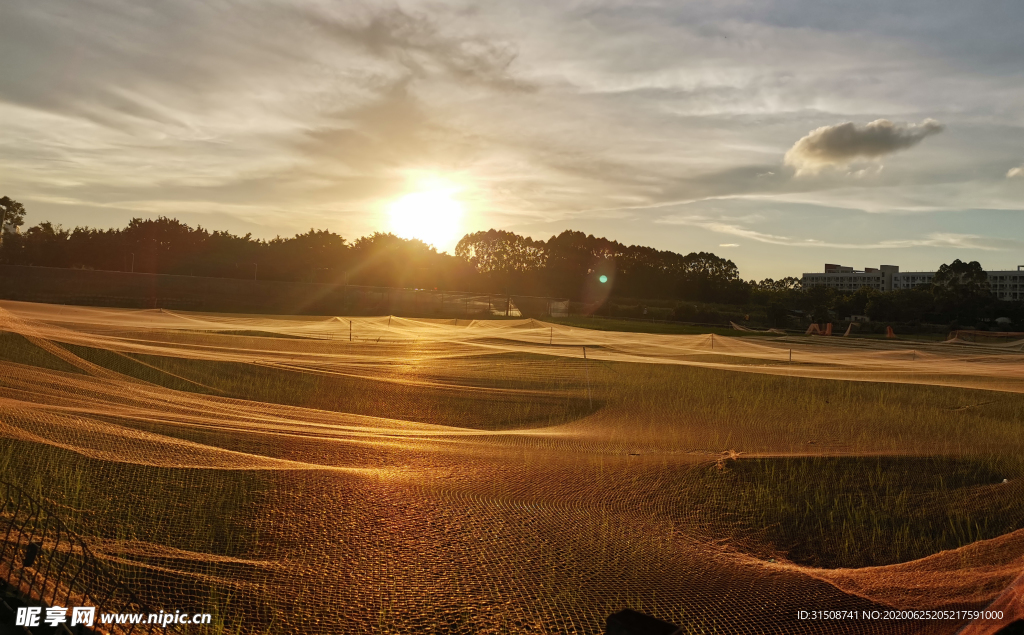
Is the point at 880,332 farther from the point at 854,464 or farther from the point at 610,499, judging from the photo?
the point at 610,499

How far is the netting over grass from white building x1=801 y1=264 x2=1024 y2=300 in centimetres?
11756

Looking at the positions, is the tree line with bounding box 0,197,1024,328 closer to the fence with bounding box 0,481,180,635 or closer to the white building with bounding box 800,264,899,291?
the fence with bounding box 0,481,180,635

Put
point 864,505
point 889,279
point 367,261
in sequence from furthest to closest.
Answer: point 889,279
point 367,261
point 864,505

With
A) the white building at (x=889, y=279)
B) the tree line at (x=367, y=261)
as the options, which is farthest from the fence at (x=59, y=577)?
the white building at (x=889, y=279)

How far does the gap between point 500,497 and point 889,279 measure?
146003 mm

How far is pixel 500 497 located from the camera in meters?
4.58

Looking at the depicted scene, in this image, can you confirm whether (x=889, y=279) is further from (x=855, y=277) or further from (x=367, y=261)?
(x=367, y=261)

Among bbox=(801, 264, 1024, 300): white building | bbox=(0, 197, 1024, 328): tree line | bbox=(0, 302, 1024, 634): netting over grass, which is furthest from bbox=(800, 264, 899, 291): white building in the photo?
bbox=(0, 302, 1024, 634): netting over grass

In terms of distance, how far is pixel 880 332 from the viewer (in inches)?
1551

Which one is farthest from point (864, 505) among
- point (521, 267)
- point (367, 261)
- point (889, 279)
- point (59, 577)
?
point (889, 279)

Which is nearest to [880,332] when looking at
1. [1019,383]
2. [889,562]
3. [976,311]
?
[976,311]

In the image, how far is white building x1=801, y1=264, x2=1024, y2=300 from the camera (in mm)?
113312

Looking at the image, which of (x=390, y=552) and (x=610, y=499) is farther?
(x=610, y=499)

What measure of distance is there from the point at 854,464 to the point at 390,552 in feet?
15.2
